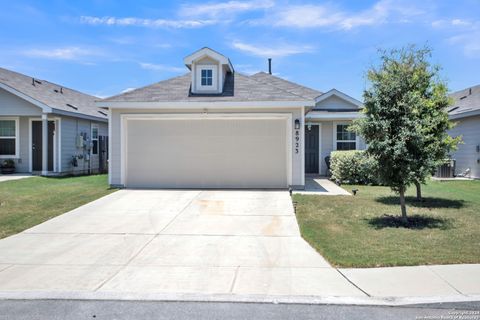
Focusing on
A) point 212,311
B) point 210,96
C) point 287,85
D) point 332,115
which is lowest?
point 212,311

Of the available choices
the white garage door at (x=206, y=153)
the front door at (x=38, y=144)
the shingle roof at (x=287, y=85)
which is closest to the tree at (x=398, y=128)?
the white garage door at (x=206, y=153)

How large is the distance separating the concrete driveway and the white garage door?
311 centimetres

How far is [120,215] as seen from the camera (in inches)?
381

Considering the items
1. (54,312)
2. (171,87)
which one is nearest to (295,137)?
(171,87)

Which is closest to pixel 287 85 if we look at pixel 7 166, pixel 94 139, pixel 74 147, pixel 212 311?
pixel 94 139

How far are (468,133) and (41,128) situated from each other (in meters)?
18.8

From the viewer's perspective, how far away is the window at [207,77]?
48.0 ft

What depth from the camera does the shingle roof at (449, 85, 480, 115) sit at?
17516mm

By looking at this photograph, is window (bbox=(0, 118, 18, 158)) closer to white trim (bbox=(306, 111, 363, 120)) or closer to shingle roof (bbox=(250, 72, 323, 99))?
shingle roof (bbox=(250, 72, 323, 99))

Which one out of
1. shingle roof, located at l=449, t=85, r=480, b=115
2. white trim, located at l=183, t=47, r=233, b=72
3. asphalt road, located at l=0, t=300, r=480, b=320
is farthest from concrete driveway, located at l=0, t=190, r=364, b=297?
shingle roof, located at l=449, t=85, r=480, b=115

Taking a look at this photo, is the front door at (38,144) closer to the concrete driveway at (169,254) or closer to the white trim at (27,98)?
the white trim at (27,98)

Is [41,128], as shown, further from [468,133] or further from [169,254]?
[468,133]

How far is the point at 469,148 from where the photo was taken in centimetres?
1767

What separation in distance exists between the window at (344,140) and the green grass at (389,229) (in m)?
6.09
